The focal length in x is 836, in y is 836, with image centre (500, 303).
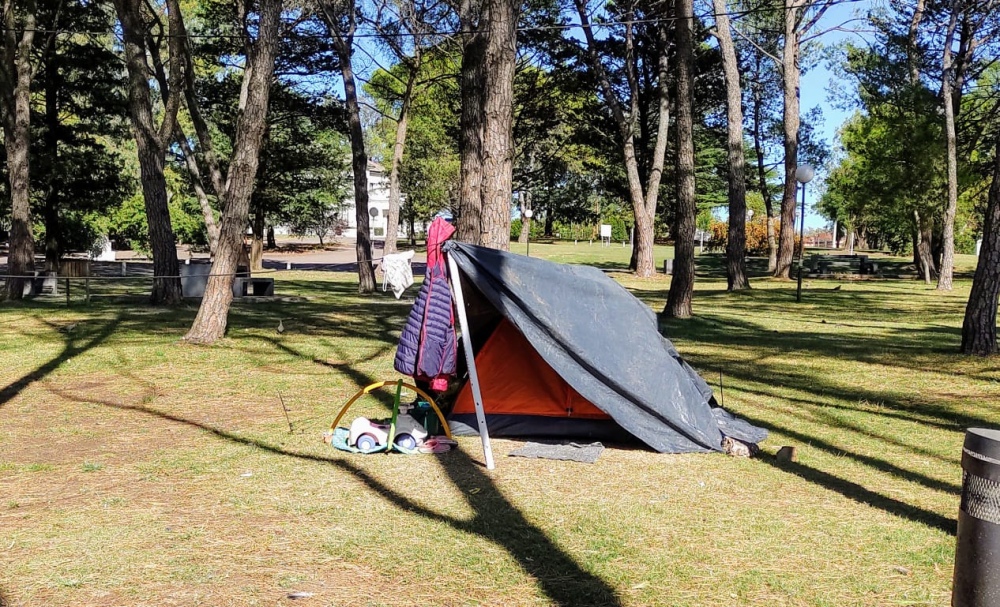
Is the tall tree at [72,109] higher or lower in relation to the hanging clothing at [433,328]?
higher

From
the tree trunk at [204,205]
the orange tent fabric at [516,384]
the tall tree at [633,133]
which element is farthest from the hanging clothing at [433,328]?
the tall tree at [633,133]

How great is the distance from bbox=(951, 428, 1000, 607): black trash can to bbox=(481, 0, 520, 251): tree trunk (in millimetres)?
5904

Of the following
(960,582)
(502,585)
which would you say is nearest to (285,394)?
(502,585)

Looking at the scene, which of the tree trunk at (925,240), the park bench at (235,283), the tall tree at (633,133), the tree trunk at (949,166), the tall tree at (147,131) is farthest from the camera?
the tall tree at (633,133)

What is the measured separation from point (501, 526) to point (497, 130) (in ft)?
15.9

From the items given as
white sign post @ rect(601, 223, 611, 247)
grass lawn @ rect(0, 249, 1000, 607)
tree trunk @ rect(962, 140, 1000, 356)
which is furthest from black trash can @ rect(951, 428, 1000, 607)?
white sign post @ rect(601, 223, 611, 247)

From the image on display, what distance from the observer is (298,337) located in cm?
1290

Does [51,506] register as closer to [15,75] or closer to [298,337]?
[298,337]

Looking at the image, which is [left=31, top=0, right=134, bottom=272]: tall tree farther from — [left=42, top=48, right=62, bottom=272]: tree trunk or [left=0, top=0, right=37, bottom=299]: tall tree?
[left=0, top=0, right=37, bottom=299]: tall tree

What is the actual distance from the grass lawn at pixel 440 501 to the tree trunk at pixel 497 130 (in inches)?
84.5

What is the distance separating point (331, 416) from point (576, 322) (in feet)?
8.45

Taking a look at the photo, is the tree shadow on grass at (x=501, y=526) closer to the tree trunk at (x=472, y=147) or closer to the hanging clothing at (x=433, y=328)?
the hanging clothing at (x=433, y=328)

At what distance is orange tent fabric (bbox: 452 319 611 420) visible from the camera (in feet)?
23.0

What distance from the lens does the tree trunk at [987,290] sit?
Result: 10.2 m
